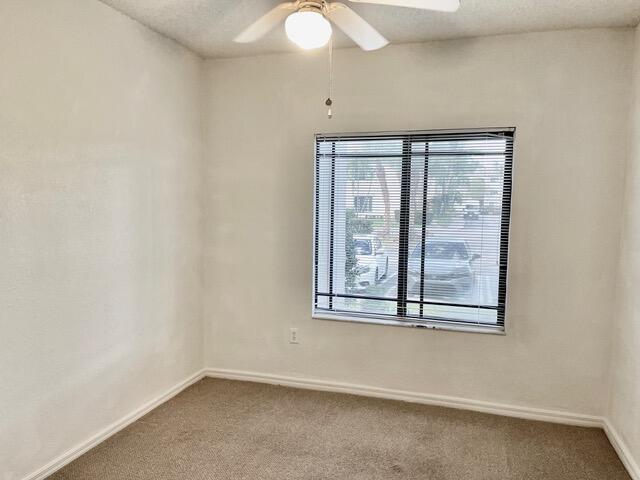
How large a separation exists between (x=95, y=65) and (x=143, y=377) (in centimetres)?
200

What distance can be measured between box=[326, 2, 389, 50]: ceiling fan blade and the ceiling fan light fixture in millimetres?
169

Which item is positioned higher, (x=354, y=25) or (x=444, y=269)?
(x=354, y=25)

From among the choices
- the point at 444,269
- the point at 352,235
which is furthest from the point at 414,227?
the point at 352,235

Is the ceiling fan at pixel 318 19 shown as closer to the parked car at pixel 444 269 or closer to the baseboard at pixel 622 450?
the parked car at pixel 444 269

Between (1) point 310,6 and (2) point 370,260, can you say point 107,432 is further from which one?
(1) point 310,6

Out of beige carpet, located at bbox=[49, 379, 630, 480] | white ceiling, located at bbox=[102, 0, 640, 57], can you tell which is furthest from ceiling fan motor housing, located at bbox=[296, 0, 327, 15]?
beige carpet, located at bbox=[49, 379, 630, 480]

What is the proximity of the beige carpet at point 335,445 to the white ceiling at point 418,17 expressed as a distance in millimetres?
2554

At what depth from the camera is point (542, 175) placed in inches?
121

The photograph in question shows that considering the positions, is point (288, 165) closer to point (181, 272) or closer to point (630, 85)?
point (181, 272)

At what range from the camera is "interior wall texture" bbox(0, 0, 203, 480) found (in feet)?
7.31

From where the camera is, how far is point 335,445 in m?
2.78

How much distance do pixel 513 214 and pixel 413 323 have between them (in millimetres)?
1031

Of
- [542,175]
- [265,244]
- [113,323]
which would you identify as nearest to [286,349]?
[265,244]

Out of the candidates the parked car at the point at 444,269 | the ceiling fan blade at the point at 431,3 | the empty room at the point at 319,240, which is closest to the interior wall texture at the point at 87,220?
the empty room at the point at 319,240
